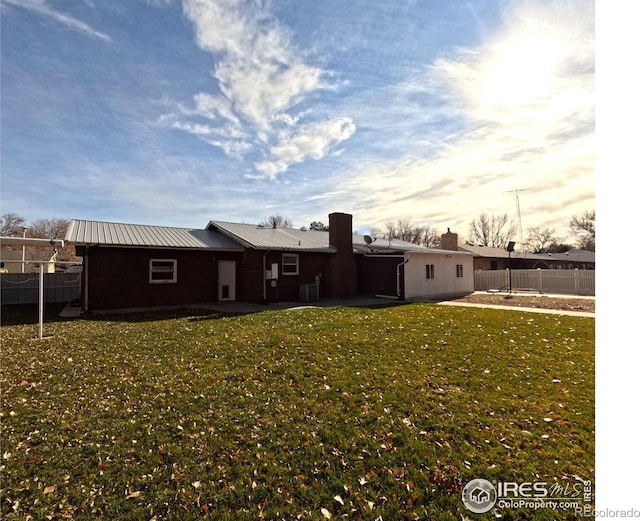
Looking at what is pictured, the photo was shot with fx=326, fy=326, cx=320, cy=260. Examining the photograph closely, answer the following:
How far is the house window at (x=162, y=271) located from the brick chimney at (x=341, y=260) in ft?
26.7

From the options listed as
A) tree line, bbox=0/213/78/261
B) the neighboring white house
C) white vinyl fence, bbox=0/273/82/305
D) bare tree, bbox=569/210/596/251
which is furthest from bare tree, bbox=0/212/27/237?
bare tree, bbox=569/210/596/251

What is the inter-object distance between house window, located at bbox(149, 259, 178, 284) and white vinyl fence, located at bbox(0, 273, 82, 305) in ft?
20.6

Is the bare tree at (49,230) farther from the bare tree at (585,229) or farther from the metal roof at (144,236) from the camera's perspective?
the bare tree at (585,229)

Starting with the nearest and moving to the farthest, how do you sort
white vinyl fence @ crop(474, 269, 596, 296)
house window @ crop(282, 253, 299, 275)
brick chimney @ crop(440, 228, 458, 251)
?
house window @ crop(282, 253, 299, 275)
white vinyl fence @ crop(474, 269, 596, 296)
brick chimney @ crop(440, 228, 458, 251)

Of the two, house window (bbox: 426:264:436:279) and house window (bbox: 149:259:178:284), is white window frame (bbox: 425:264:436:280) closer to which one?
house window (bbox: 426:264:436:279)

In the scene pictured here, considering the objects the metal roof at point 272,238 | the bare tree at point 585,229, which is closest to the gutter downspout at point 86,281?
the metal roof at point 272,238

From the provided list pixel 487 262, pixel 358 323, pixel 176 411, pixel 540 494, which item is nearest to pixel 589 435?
pixel 540 494

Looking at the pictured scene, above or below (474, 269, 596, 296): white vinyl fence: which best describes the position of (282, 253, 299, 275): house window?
above

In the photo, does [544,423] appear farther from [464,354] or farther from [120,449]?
[120,449]

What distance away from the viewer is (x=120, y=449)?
3717 millimetres

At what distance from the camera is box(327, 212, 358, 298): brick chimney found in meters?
18.8

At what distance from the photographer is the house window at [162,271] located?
14.7m

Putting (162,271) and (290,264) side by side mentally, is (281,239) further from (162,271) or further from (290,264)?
(162,271)

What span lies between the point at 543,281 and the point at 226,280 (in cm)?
2158
